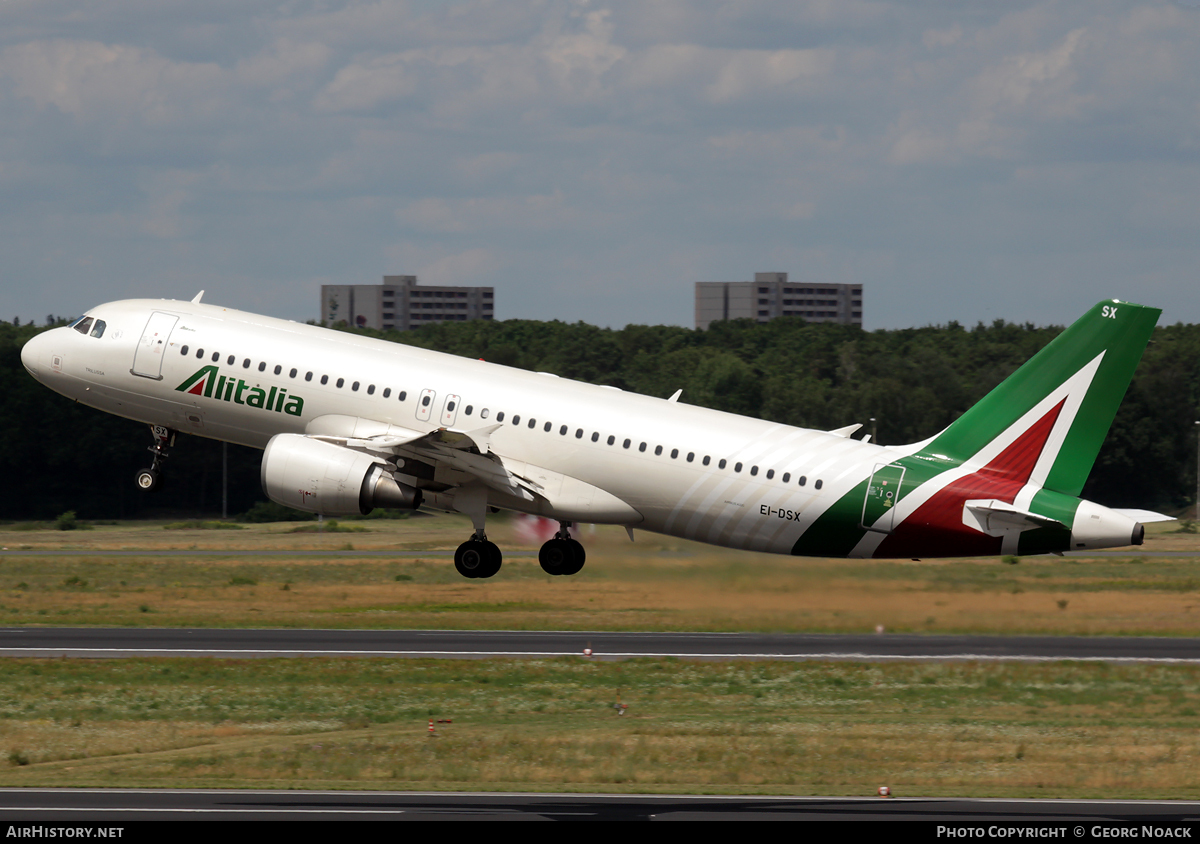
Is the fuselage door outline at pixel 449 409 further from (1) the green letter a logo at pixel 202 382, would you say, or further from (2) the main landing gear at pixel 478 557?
(1) the green letter a logo at pixel 202 382

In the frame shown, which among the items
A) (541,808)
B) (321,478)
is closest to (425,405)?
(321,478)

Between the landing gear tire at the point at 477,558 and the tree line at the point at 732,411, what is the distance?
80.8m

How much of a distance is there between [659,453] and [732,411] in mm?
99584

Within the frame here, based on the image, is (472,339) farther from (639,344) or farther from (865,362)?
(865,362)

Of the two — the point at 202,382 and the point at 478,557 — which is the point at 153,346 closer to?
the point at 202,382

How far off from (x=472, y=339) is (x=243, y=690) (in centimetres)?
13006

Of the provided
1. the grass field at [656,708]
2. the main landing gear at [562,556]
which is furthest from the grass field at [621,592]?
the main landing gear at [562,556]

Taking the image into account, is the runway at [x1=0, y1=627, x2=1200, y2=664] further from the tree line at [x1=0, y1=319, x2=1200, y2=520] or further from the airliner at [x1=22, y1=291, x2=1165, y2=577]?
the tree line at [x1=0, y1=319, x2=1200, y2=520]

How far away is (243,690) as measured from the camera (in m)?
46.5

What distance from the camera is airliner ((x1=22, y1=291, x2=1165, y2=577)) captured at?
3991 centimetres

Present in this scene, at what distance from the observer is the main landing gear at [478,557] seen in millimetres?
42031

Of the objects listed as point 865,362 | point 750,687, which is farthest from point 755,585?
point 865,362

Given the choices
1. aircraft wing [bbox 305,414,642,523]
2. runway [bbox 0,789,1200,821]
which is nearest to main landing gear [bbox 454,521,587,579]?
aircraft wing [bbox 305,414,642,523]

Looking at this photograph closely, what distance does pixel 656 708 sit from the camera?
144ft
